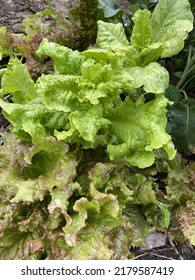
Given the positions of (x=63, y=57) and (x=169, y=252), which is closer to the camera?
(x=63, y=57)

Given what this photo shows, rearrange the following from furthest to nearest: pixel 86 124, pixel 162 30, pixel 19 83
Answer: pixel 162 30 → pixel 19 83 → pixel 86 124

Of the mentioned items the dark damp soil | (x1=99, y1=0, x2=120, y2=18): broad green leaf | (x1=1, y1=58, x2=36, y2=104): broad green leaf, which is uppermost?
(x1=99, y1=0, x2=120, y2=18): broad green leaf

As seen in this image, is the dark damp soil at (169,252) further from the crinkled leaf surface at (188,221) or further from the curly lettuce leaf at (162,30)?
the curly lettuce leaf at (162,30)

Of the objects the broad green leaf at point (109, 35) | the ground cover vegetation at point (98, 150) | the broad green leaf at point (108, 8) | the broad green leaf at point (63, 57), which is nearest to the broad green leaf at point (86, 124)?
the ground cover vegetation at point (98, 150)

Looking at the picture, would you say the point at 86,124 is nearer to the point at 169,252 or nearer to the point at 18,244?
the point at 18,244

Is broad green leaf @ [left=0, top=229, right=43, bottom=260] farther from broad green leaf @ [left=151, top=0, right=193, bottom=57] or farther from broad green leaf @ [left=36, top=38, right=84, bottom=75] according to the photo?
broad green leaf @ [left=151, top=0, right=193, bottom=57]

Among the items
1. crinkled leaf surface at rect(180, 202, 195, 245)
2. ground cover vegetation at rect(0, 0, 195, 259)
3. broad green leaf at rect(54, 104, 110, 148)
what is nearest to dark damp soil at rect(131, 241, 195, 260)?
ground cover vegetation at rect(0, 0, 195, 259)

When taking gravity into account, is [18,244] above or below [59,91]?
below

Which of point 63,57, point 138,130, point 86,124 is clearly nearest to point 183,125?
point 138,130

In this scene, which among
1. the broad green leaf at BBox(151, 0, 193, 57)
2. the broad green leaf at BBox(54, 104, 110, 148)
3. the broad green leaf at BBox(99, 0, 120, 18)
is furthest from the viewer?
the broad green leaf at BBox(99, 0, 120, 18)
